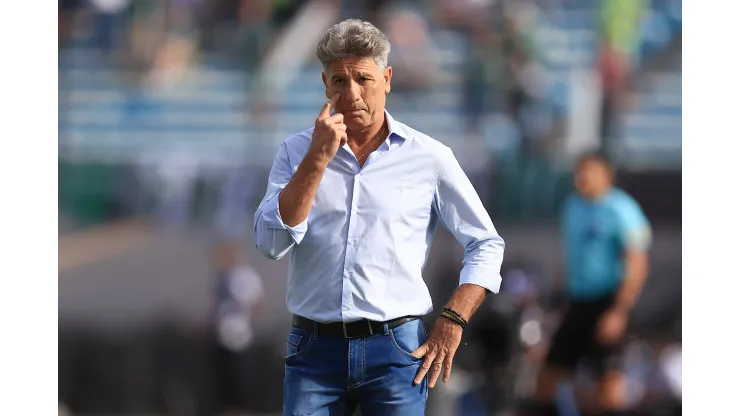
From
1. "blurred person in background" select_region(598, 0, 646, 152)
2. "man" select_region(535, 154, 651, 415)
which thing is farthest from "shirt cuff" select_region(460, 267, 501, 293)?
"blurred person in background" select_region(598, 0, 646, 152)

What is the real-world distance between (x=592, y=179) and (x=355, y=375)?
12.8 ft

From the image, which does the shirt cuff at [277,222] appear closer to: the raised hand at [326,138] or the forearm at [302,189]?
the forearm at [302,189]

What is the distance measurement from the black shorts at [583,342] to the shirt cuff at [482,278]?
12.2ft

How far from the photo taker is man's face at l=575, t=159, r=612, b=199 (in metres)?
6.02

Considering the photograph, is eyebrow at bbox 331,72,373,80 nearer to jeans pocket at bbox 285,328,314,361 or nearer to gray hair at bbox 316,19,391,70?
gray hair at bbox 316,19,391,70

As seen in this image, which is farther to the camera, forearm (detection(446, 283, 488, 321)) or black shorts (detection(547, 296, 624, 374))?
black shorts (detection(547, 296, 624, 374))

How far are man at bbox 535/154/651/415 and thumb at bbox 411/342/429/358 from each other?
11.9 ft

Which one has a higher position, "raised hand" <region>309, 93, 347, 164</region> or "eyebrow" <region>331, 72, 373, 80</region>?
"eyebrow" <region>331, 72, 373, 80</region>

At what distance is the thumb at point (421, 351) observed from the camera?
245 centimetres

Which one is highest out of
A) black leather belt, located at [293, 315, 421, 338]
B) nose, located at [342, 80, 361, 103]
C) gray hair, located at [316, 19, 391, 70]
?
gray hair, located at [316, 19, 391, 70]

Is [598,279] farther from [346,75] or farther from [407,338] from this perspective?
[346,75]

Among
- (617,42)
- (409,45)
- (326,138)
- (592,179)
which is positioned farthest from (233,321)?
(326,138)

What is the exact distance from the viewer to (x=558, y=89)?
20.9 ft

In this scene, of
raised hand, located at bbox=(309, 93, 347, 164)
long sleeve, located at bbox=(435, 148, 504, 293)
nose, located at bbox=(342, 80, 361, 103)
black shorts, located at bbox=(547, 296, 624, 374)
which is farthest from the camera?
black shorts, located at bbox=(547, 296, 624, 374)
